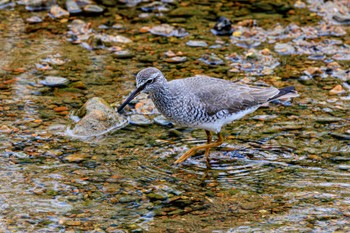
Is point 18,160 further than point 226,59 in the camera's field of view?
No

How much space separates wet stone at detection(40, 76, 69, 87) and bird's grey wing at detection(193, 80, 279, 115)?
2951 mm

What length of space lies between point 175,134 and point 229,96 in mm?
1105

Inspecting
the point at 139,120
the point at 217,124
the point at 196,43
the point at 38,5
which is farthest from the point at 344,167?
the point at 38,5

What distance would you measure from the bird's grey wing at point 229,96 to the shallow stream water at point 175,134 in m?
0.60

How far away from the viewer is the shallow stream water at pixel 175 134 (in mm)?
7477

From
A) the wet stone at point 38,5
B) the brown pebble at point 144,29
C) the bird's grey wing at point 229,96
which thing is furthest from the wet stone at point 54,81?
the wet stone at point 38,5

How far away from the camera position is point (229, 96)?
9133mm

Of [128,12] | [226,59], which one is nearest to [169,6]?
[128,12]

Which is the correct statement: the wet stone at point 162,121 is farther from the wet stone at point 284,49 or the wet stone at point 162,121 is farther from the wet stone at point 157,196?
the wet stone at point 284,49

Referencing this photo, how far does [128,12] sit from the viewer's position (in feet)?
44.9

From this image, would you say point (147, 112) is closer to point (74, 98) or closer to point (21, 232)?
point (74, 98)

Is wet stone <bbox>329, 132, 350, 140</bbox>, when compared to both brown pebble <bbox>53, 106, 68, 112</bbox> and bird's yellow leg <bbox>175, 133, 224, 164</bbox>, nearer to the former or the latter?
bird's yellow leg <bbox>175, 133, 224, 164</bbox>

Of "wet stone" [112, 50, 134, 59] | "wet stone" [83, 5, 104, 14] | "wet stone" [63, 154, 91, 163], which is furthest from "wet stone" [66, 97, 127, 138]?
"wet stone" [83, 5, 104, 14]

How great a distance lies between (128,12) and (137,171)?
19.9ft
